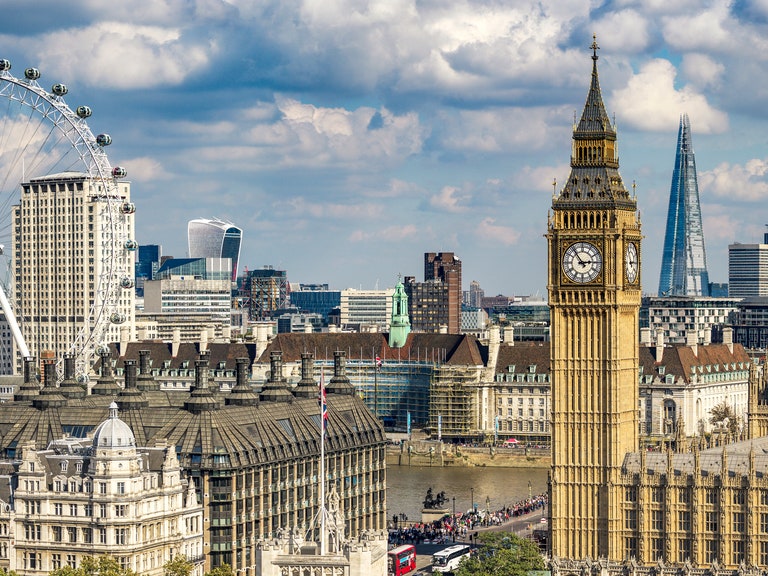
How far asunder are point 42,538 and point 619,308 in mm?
37196

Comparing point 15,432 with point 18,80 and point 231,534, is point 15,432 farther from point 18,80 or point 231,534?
point 18,80

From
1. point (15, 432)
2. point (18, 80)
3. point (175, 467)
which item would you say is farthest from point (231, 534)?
point (18, 80)

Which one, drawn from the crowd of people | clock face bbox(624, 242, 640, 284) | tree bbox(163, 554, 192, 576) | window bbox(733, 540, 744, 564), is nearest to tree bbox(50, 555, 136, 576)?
tree bbox(163, 554, 192, 576)

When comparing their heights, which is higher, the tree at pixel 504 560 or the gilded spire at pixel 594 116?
the gilded spire at pixel 594 116

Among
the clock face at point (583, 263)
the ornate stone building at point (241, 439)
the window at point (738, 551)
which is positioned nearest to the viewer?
the window at point (738, 551)

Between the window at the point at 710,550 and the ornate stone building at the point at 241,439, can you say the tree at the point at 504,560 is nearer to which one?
the window at the point at 710,550

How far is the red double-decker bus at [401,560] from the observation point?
143 meters

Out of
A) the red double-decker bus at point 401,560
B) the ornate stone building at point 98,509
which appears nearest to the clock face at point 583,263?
the red double-decker bus at point 401,560

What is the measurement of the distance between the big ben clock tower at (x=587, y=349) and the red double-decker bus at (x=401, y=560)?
1342 cm

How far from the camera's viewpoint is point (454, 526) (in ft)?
552

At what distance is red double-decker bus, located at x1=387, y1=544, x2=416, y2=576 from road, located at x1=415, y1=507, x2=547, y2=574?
648 millimetres

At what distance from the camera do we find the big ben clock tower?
433 feet

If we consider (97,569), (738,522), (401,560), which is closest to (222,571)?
(97,569)

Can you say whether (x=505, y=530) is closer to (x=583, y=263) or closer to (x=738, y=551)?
(x=583, y=263)
